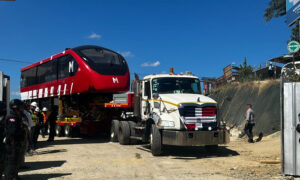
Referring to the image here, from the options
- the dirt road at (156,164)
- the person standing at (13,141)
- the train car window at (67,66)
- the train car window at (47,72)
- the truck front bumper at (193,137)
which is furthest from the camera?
the train car window at (47,72)

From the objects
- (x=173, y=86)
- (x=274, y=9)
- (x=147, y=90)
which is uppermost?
(x=274, y=9)

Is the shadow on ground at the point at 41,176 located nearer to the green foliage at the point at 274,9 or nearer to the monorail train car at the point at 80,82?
the monorail train car at the point at 80,82

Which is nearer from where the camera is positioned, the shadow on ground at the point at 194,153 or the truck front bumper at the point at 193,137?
the truck front bumper at the point at 193,137

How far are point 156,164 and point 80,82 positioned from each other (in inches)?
325

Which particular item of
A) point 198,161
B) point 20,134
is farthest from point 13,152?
point 198,161

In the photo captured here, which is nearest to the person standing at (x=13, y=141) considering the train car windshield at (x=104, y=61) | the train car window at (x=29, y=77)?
the train car windshield at (x=104, y=61)

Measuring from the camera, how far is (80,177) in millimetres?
7824

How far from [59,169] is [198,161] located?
415 centimetres

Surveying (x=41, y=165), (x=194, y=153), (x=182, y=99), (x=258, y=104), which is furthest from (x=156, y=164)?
(x=258, y=104)

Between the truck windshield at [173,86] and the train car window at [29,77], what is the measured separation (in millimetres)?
12779

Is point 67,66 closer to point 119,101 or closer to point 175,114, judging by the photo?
point 119,101

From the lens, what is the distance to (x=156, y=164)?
9.49 meters

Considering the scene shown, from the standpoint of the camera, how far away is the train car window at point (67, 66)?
16.9 m

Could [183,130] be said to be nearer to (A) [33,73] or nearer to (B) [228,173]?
(B) [228,173]
